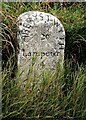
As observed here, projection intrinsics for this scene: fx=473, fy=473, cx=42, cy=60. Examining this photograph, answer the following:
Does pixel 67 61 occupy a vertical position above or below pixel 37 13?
below

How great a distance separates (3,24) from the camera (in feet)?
15.0

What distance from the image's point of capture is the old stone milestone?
14.8 ft

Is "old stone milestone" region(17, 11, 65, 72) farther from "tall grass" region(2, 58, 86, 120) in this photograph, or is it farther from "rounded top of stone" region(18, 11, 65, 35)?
"tall grass" region(2, 58, 86, 120)

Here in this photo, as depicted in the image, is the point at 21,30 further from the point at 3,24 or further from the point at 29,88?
the point at 29,88

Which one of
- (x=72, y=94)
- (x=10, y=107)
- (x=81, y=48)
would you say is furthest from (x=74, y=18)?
(x=10, y=107)

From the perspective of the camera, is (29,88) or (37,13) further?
(37,13)

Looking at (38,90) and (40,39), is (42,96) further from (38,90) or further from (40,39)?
(40,39)

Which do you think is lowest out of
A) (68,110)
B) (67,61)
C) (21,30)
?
(68,110)

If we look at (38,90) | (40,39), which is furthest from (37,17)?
(38,90)

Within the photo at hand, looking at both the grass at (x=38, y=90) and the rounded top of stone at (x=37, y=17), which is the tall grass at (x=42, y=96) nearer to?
the grass at (x=38, y=90)

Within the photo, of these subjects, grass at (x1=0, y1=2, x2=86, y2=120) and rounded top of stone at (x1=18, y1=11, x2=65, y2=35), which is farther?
rounded top of stone at (x1=18, y1=11, x2=65, y2=35)

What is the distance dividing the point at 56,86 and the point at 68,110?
24 centimetres

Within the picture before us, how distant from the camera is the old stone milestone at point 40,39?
Answer: 14.8 feet

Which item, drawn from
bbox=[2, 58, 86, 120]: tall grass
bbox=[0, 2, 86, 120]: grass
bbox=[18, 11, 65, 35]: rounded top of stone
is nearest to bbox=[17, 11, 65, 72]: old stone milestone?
bbox=[18, 11, 65, 35]: rounded top of stone
